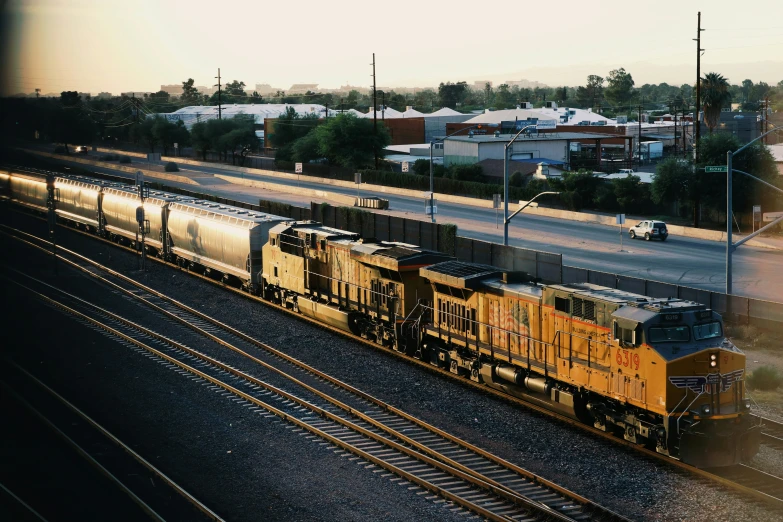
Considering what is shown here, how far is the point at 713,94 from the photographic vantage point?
7719 centimetres

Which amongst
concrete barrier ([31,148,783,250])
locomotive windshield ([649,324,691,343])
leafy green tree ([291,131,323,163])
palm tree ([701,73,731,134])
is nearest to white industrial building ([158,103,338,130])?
concrete barrier ([31,148,783,250])

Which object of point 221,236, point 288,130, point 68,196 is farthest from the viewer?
point 288,130

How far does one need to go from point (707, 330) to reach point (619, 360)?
2104mm

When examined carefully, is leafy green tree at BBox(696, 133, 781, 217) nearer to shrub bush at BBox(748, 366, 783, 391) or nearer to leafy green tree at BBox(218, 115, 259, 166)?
shrub bush at BBox(748, 366, 783, 391)

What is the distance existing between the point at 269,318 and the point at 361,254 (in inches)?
283

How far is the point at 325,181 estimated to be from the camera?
99.6m

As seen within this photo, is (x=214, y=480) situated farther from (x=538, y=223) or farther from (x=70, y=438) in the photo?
(x=538, y=223)

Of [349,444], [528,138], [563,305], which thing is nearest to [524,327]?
[563,305]

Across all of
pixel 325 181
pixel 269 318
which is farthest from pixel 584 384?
pixel 325 181

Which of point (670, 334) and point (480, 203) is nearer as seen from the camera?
point (670, 334)

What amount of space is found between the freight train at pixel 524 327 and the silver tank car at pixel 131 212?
7368 millimetres

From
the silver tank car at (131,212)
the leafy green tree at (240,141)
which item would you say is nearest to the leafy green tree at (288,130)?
the leafy green tree at (240,141)

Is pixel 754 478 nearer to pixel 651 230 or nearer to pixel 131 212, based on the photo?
pixel 131 212

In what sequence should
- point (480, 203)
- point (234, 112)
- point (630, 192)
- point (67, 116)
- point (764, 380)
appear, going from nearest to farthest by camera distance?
point (764, 380)
point (67, 116)
point (630, 192)
point (480, 203)
point (234, 112)
